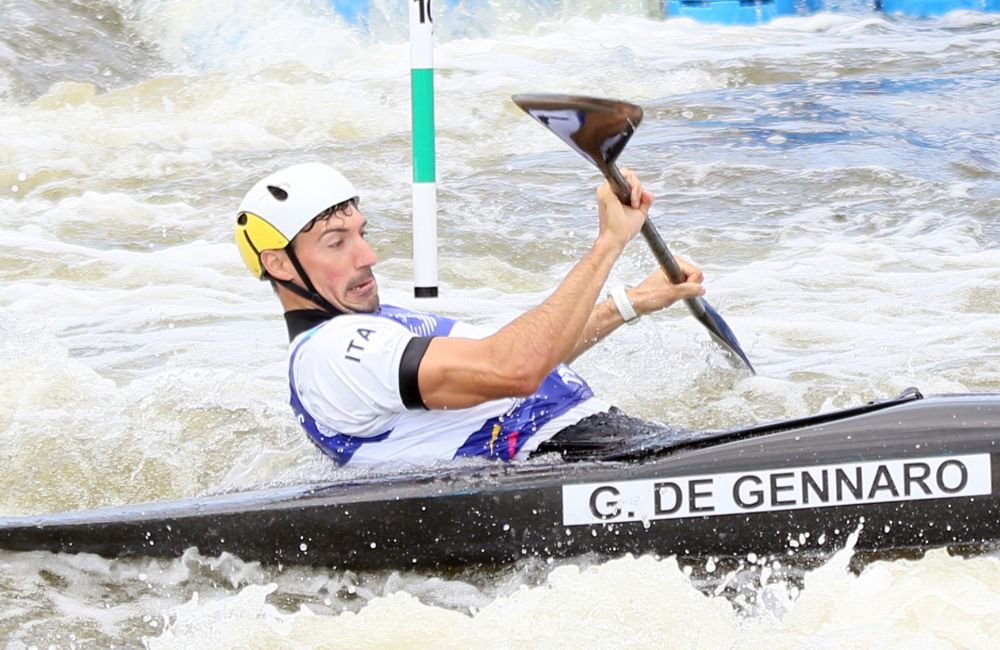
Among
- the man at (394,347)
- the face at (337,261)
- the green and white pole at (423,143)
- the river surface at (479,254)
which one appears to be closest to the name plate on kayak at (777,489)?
the river surface at (479,254)

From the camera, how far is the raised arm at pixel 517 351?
3.03 meters

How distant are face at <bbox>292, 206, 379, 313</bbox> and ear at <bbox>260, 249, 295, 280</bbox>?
3 centimetres

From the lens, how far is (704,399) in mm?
5098

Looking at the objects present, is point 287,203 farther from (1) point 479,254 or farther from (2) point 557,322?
(1) point 479,254

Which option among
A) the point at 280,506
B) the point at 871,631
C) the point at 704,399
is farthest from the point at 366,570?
the point at 704,399

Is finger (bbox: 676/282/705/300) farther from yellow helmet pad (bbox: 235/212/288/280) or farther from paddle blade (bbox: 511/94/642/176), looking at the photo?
yellow helmet pad (bbox: 235/212/288/280)

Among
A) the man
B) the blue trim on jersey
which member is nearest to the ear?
the man

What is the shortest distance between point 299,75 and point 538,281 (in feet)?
21.7

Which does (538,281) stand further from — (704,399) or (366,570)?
(366,570)

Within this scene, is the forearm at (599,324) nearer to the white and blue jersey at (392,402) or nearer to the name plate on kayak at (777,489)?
the white and blue jersey at (392,402)

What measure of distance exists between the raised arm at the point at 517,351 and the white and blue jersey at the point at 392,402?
53 millimetres

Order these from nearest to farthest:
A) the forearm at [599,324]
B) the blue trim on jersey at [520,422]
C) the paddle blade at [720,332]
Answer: the blue trim on jersey at [520,422] < the forearm at [599,324] < the paddle blade at [720,332]

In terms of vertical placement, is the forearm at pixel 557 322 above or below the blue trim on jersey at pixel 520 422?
above

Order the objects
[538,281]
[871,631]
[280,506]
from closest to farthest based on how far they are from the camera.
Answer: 1. [871,631]
2. [280,506]
3. [538,281]
